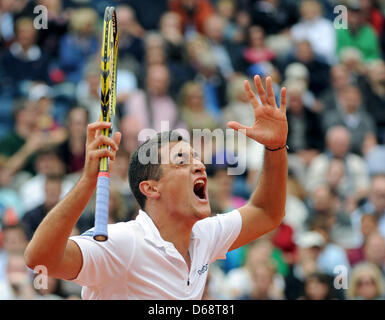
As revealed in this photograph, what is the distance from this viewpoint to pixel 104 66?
4.55 meters

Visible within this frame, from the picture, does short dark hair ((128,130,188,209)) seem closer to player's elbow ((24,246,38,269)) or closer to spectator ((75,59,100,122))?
player's elbow ((24,246,38,269))

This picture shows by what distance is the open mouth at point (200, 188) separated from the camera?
15.8 ft

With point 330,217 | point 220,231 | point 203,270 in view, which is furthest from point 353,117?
point 203,270

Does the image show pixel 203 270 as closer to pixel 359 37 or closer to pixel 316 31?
pixel 316 31

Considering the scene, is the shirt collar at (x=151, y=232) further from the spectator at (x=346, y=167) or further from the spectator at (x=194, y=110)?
the spectator at (x=194, y=110)

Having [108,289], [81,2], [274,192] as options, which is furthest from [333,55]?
[108,289]

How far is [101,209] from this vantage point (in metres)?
4.15

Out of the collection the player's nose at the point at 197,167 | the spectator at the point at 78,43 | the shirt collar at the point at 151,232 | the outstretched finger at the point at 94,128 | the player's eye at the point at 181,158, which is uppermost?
the spectator at the point at 78,43

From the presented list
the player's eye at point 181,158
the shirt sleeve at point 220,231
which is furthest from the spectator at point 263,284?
the player's eye at point 181,158

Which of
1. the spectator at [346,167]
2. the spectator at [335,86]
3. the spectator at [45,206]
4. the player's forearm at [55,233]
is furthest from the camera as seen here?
the spectator at [335,86]

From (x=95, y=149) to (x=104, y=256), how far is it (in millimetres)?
590

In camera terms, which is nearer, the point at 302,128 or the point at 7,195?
the point at 7,195

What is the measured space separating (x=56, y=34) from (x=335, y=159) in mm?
4114
